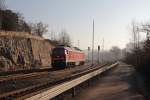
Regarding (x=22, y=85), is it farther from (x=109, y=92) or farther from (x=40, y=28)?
(x=40, y=28)

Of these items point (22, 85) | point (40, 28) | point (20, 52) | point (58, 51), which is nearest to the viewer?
point (22, 85)

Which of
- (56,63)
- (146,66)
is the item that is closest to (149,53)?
(146,66)

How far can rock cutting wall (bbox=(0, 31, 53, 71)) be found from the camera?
48.7 metres

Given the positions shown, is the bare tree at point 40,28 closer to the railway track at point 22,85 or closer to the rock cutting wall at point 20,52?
the rock cutting wall at point 20,52

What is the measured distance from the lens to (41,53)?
69.1 m

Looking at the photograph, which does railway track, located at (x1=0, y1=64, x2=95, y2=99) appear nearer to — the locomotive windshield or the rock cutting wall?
the rock cutting wall

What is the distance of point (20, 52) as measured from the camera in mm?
55281

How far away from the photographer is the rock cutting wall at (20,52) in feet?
160

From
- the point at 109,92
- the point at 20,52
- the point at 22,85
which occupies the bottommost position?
the point at 109,92

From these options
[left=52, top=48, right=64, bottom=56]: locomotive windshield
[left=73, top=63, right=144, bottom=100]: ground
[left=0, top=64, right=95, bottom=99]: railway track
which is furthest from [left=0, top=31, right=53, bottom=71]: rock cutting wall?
[left=73, top=63, right=144, bottom=100]: ground

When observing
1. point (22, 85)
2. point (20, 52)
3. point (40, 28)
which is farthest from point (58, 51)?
point (40, 28)

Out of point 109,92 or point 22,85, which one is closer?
point 109,92

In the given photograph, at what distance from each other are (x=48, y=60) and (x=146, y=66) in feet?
129

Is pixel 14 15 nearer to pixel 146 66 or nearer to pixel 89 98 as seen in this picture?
pixel 146 66
